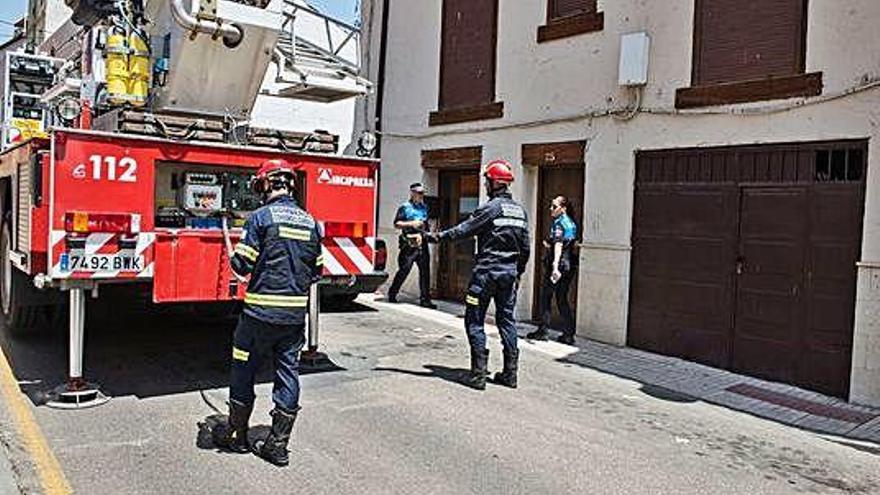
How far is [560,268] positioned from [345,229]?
10.6 ft

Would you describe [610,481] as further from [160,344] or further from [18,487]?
[160,344]

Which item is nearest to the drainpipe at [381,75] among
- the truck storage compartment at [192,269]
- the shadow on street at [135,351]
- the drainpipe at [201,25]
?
the shadow on street at [135,351]

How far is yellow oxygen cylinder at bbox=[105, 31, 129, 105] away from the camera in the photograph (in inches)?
266

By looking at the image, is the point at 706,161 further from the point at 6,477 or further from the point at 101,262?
the point at 6,477

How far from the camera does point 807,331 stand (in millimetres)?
7328

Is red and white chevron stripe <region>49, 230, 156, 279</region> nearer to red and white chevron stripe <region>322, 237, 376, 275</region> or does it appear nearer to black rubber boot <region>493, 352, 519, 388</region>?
red and white chevron stripe <region>322, 237, 376, 275</region>

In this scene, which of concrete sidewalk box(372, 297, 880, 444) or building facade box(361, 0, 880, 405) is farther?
building facade box(361, 0, 880, 405)

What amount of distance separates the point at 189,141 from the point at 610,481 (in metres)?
3.87

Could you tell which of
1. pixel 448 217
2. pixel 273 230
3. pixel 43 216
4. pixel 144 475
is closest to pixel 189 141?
pixel 43 216

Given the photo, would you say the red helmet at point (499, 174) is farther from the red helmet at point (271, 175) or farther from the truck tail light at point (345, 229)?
the red helmet at point (271, 175)

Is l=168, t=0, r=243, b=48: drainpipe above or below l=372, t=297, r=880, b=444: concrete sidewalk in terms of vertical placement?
above

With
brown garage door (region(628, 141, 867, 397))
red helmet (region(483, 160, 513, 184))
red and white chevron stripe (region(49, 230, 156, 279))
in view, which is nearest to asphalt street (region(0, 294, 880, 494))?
red and white chevron stripe (region(49, 230, 156, 279))

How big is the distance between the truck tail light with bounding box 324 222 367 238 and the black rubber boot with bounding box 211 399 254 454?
207 cm

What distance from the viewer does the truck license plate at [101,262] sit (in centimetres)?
548
